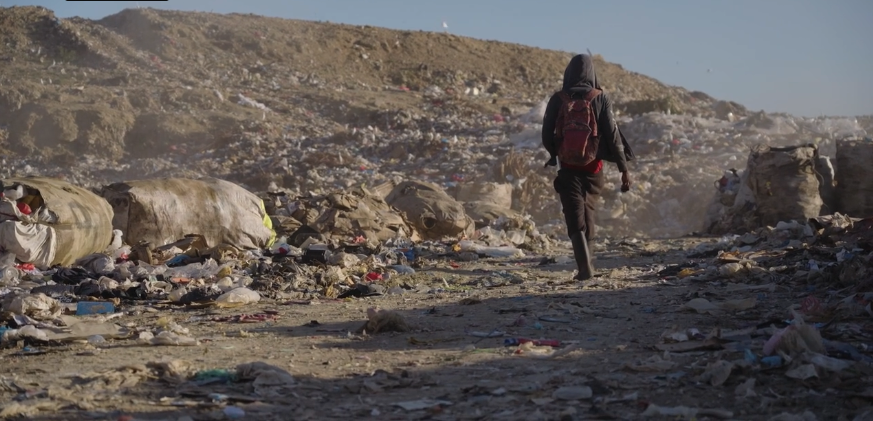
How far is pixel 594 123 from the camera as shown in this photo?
578cm

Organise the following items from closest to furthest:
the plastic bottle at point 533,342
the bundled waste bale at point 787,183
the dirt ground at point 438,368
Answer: the dirt ground at point 438,368
the plastic bottle at point 533,342
the bundled waste bale at point 787,183

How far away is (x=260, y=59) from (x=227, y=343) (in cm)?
2127

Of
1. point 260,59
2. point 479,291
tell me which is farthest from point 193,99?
point 479,291

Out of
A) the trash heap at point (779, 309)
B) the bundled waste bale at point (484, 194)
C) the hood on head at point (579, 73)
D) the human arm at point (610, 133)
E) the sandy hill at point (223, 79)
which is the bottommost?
the trash heap at point (779, 309)

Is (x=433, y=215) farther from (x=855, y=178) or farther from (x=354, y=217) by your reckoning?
(x=855, y=178)

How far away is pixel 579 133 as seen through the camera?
5727 mm

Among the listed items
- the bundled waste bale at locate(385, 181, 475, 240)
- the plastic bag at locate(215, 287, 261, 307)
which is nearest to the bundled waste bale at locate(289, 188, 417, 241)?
the bundled waste bale at locate(385, 181, 475, 240)

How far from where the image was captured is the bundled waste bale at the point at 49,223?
20.0 ft

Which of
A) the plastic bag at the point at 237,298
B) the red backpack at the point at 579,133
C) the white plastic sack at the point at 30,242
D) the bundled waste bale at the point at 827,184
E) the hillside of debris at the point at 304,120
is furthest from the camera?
the hillside of debris at the point at 304,120

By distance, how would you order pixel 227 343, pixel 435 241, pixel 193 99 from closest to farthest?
pixel 227 343 < pixel 435 241 < pixel 193 99

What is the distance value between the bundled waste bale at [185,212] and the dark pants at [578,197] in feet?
9.32

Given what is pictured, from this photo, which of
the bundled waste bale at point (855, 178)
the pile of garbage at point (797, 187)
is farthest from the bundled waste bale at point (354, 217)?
the bundled waste bale at point (855, 178)

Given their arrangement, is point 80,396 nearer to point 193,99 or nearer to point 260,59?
point 193,99

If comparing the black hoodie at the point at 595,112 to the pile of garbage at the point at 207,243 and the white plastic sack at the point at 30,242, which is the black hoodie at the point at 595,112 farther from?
the white plastic sack at the point at 30,242
